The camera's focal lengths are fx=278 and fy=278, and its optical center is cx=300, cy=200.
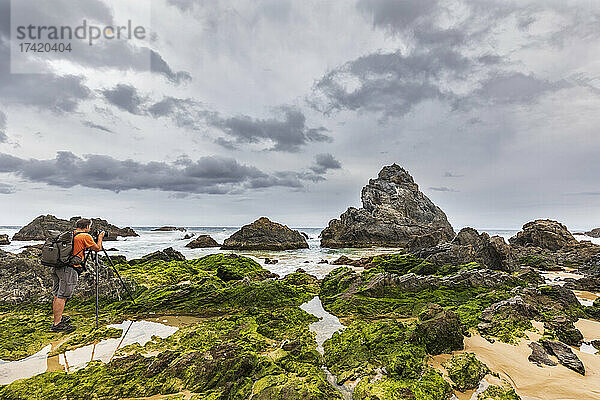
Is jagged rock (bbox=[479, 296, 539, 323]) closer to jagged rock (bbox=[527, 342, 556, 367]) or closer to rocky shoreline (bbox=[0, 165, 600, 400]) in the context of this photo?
rocky shoreline (bbox=[0, 165, 600, 400])

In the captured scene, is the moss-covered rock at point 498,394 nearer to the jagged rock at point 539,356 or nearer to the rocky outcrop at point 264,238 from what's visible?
the jagged rock at point 539,356

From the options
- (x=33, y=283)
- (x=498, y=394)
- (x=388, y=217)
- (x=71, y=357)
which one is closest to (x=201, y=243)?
(x=388, y=217)

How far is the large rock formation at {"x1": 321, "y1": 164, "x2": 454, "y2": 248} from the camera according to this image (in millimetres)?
49938

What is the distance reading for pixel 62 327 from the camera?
248 inches

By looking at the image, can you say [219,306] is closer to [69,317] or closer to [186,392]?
[69,317]

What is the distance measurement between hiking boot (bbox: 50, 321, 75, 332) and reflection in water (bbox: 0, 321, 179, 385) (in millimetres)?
728

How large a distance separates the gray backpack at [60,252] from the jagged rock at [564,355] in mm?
10165

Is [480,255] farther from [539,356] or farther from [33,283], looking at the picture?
[33,283]

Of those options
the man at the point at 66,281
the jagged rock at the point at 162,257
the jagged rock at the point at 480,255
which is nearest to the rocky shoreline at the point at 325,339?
the man at the point at 66,281

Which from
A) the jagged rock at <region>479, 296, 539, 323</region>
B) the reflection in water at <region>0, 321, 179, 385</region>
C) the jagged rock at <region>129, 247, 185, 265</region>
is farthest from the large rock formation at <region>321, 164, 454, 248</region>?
the reflection in water at <region>0, 321, 179, 385</region>

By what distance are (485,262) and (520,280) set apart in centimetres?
456

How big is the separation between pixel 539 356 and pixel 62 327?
391 inches

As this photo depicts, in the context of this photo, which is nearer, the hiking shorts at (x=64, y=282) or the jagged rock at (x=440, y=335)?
the jagged rock at (x=440, y=335)

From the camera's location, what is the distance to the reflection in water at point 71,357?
4.59 metres
